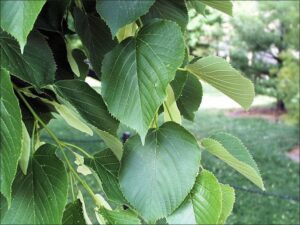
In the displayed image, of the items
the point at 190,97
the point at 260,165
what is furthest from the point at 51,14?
the point at 260,165

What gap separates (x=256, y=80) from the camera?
1059 centimetres

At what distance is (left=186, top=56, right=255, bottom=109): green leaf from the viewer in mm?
548

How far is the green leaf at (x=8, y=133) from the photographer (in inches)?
16.1

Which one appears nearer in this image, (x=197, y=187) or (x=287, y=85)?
(x=197, y=187)

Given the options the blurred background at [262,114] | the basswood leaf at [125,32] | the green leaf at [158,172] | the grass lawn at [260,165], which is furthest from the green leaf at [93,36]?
the blurred background at [262,114]

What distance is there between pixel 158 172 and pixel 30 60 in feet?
0.58

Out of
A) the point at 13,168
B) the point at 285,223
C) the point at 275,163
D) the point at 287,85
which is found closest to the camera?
the point at 13,168

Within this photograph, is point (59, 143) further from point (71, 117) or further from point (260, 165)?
point (260, 165)

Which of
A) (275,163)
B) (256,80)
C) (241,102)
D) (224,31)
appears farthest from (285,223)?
(224,31)

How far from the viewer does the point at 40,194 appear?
481 millimetres

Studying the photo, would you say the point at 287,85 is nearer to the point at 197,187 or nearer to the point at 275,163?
the point at 275,163

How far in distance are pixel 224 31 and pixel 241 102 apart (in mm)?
14792

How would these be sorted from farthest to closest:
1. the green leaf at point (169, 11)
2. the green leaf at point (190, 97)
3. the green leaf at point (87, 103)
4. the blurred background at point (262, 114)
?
1. the blurred background at point (262, 114)
2. the green leaf at point (190, 97)
3. the green leaf at point (169, 11)
4. the green leaf at point (87, 103)

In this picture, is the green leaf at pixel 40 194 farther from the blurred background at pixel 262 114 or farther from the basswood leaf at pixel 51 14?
the blurred background at pixel 262 114
